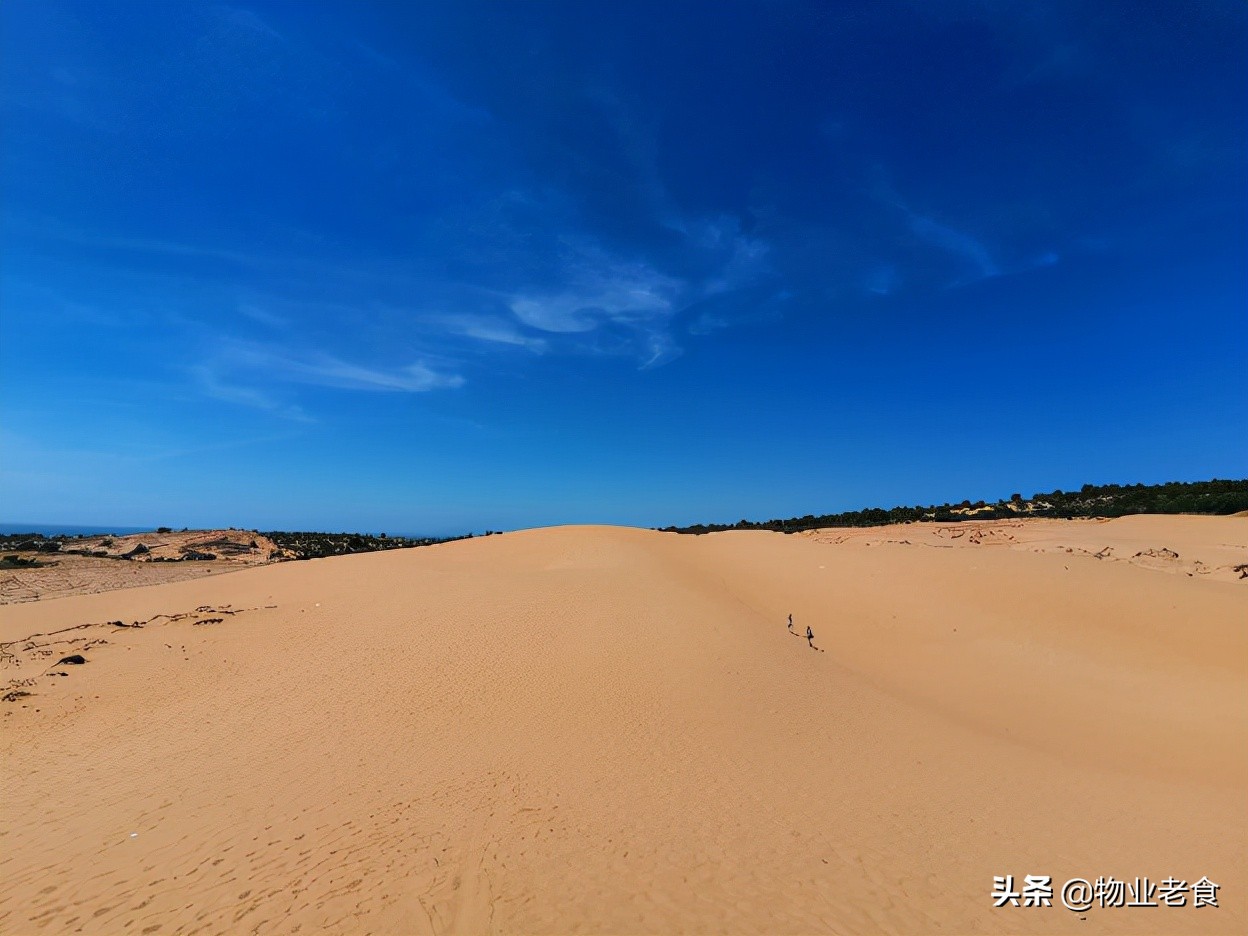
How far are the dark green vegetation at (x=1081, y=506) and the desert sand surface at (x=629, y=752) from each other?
936cm

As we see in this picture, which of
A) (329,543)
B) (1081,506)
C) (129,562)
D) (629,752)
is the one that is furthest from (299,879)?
(1081,506)

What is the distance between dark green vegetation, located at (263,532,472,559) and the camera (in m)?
27.4

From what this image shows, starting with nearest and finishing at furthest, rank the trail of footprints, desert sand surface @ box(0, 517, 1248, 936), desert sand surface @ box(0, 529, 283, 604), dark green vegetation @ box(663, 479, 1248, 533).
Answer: the trail of footprints
desert sand surface @ box(0, 517, 1248, 936)
desert sand surface @ box(0, 529, 283, 604)
dark green vegetation @ box(663, 479, 1248, 533)

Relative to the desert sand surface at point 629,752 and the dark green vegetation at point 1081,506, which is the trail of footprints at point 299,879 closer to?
the desert sand surface at point 629,752

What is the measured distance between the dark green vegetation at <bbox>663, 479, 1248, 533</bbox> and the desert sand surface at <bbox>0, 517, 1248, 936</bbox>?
9362 mm

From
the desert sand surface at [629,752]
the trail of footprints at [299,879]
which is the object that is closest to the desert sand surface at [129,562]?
the desert sand surface at [629,752]

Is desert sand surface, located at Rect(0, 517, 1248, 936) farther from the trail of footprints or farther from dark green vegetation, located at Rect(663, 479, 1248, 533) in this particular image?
dark green vegetation, located at Rect(663, 479, 1248, 533)

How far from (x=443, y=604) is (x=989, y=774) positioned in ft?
40.4

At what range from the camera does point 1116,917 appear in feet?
16.4

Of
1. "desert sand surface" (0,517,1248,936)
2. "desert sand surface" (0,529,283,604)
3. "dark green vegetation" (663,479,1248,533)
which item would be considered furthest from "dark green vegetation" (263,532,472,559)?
"dark green vegetation" (663,479,1248,533)

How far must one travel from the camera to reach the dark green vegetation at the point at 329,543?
27.4 metres

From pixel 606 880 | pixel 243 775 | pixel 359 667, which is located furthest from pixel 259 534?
pixel 606 880

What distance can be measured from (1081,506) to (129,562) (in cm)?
4552

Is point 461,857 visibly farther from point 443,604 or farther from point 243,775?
point 443,604
